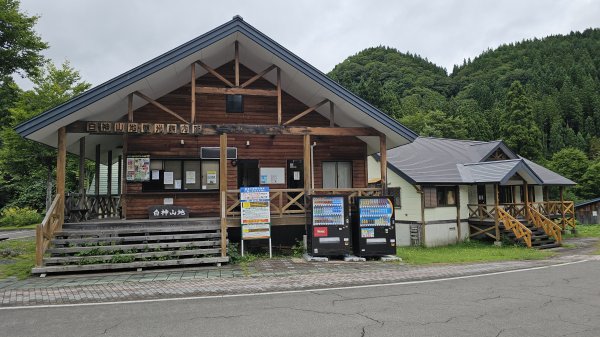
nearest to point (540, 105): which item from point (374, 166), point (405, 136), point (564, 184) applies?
point (564, 184)

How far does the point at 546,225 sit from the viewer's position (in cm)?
2231

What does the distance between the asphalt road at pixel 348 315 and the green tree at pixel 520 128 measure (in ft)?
149

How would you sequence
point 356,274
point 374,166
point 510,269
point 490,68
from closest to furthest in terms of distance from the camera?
point 356,274
point 510,269
point 374,166
point 490,68

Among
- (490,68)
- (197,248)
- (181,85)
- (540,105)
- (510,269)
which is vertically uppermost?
(490,68)

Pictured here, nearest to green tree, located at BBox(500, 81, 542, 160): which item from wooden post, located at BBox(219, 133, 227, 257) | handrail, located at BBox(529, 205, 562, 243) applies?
handrail, located at BBox(529, 205, 562, 243)

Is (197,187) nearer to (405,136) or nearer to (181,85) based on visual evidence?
(181,85)

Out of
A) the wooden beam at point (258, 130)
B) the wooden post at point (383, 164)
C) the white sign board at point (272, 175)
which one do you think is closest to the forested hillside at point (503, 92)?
the white sign board at point (272, 175)

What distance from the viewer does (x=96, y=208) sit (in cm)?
1603

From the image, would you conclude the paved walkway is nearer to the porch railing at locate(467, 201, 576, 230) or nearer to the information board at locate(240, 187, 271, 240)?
the information board at locate(240, 187, 271, 240)

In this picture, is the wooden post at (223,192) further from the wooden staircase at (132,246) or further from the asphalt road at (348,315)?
the asphalt road at (348,315)

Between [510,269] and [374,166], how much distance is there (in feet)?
46.2

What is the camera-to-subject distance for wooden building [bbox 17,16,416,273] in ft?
41.1

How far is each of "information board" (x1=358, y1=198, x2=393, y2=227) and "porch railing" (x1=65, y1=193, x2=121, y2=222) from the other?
9251 millimetres

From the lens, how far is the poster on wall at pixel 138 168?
1530 cm
